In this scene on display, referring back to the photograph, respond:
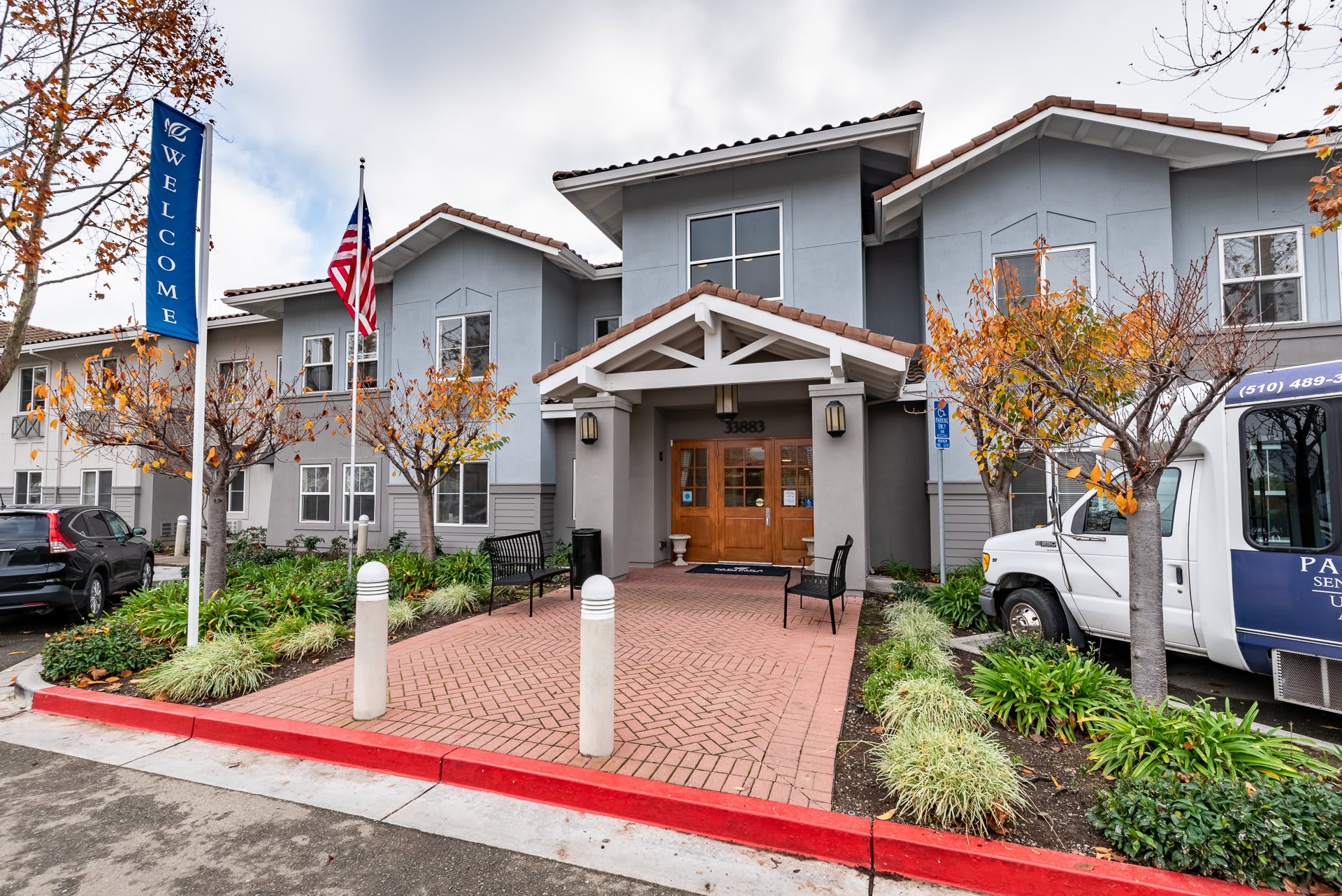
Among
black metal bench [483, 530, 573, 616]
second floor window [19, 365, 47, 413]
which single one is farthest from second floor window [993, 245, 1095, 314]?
second floor window [19, 365, 47, 413]

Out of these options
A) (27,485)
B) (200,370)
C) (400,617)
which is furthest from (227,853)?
(27,485)

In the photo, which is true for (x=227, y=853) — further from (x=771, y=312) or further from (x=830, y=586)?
(x=771, y=312)

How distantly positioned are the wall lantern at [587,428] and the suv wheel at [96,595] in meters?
7.23

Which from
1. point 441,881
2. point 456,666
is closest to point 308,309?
point 456,666

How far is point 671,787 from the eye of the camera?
3.62 metres

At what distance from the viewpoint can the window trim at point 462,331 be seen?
46.7 feet

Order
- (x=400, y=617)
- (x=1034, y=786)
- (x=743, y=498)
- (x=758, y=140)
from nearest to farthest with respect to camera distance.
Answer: (x=1034, y=786)
(x=400, y=617)
(x=758, y=140)
(x=743, y=498)

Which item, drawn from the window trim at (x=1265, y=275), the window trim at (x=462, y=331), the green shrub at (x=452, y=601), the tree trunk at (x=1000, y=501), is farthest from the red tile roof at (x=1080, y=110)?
the green shrub at (x=452, y=601)

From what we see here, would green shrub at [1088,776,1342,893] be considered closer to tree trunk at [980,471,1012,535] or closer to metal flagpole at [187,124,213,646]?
tree trunk at [980,471,1012,535]

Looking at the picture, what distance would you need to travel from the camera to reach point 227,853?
10.7ft

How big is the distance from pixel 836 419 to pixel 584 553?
4458 millimetres

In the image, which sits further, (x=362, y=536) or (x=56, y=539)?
(x=362, y=536)

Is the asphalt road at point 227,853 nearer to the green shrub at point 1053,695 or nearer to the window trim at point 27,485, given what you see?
the green shrub at point 1053,695

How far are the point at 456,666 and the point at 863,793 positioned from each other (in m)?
4.08
